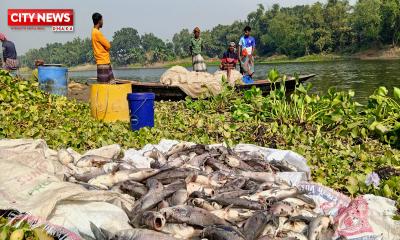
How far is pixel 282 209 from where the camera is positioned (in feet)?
12.5

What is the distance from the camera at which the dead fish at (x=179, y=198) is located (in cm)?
387

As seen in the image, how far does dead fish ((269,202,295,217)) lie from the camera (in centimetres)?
376

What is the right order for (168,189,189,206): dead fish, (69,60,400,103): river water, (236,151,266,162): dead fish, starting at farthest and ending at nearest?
1. (69,60,400,103): river water
2. (236,151,266,162): dead fish
3. (168,189,189,206): dead fish

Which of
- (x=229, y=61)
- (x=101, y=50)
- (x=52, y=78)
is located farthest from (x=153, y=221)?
(x=229, y=61)

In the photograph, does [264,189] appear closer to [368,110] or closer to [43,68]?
[368,110]

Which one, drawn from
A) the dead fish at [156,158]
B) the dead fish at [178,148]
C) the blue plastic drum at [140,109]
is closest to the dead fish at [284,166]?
the dead fish at [178,148]

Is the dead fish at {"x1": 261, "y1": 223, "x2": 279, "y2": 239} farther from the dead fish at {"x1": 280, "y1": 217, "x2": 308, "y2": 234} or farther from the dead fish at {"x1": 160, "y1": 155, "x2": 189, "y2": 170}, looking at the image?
the dead fish at {"x1": 160, "y1": 155, "x2": 189, "y2": 170}

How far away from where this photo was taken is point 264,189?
14.2 ft

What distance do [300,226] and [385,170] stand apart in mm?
2441

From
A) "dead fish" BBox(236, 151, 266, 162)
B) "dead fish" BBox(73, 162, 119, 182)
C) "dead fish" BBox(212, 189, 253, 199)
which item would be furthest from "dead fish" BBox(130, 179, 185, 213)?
"dead fish" BBox(236, 151, 266, 162)

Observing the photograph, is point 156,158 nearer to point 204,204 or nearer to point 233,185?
point 233,185

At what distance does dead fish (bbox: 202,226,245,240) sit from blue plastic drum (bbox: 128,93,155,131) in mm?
4632

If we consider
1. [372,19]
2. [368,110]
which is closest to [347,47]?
[372,19]

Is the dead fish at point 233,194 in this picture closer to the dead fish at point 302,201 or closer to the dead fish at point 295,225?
the dead fish at point 302,201
